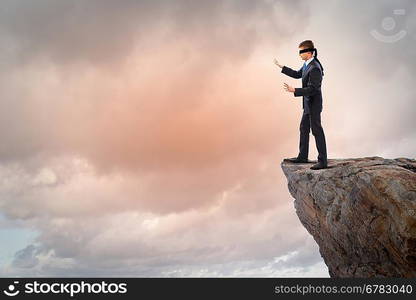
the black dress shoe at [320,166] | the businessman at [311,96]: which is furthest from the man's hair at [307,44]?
the black dress shoe at [320,166]

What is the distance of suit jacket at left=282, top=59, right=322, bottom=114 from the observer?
19.2 m

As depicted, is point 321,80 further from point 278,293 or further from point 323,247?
point 278,293

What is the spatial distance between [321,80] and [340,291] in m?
9.44

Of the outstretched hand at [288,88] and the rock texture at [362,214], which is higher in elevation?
the outstretched hand at [288,88]

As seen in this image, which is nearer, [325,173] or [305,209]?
[325,173]

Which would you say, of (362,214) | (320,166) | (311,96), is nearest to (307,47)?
(311,96)

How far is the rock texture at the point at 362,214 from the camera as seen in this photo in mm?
14883

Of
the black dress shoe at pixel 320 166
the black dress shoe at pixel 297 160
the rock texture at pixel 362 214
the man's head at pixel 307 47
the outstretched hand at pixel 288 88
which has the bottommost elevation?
the rock texture at pixel 362 214

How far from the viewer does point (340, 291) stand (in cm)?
1362

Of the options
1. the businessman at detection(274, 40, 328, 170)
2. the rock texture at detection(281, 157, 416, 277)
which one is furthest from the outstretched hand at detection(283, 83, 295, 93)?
the rock texture at detection(281, 157, 416, 277)

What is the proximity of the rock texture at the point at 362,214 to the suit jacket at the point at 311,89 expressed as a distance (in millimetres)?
2710

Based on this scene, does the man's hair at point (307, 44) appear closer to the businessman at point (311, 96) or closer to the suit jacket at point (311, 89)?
the businessman at point (311, 96)

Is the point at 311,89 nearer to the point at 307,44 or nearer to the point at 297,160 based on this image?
the point at 307,44

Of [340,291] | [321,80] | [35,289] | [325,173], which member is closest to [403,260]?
[340,291]
